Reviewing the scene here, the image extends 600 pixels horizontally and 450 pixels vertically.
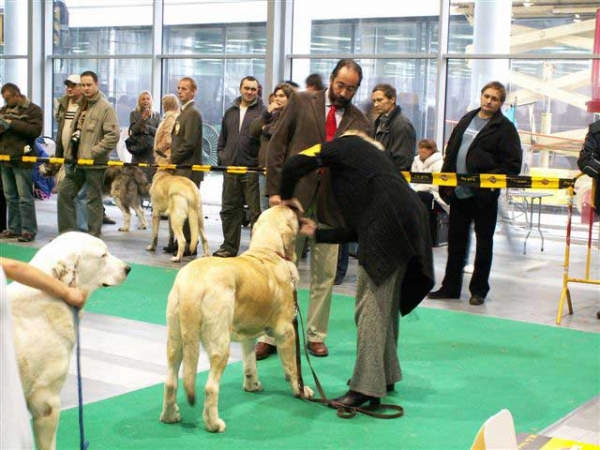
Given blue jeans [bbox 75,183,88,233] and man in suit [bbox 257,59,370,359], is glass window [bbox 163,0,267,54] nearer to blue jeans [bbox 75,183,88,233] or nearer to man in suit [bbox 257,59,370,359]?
blue jeans [bbox 75,183,88,233]

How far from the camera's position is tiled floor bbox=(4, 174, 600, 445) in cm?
499

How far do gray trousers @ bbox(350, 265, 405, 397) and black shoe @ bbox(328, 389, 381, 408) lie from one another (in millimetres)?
39

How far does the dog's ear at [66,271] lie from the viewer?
11.3 ft

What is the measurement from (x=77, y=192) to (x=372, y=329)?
20.5 feet

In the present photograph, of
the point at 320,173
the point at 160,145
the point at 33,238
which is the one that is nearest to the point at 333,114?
the point at 320,173

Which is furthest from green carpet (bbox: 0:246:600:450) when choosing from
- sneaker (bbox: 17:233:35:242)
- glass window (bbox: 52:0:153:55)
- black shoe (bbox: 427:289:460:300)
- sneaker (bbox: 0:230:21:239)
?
glass window (bbox: 52:0:153:55)

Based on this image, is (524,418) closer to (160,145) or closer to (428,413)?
(428,413)

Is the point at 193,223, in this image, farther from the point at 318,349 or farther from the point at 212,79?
the point at 212,79

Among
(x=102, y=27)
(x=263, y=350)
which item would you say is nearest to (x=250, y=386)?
(x=263, y=350)

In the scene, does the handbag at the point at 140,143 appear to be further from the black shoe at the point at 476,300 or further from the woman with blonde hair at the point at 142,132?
the black shoe at the point at 476,300

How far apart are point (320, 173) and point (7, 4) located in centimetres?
1380

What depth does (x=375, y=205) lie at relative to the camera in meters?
4.54

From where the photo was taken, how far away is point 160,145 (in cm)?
1035

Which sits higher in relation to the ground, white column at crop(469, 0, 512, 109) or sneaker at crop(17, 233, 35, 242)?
white column at crop(469, 0, 512, 109)
